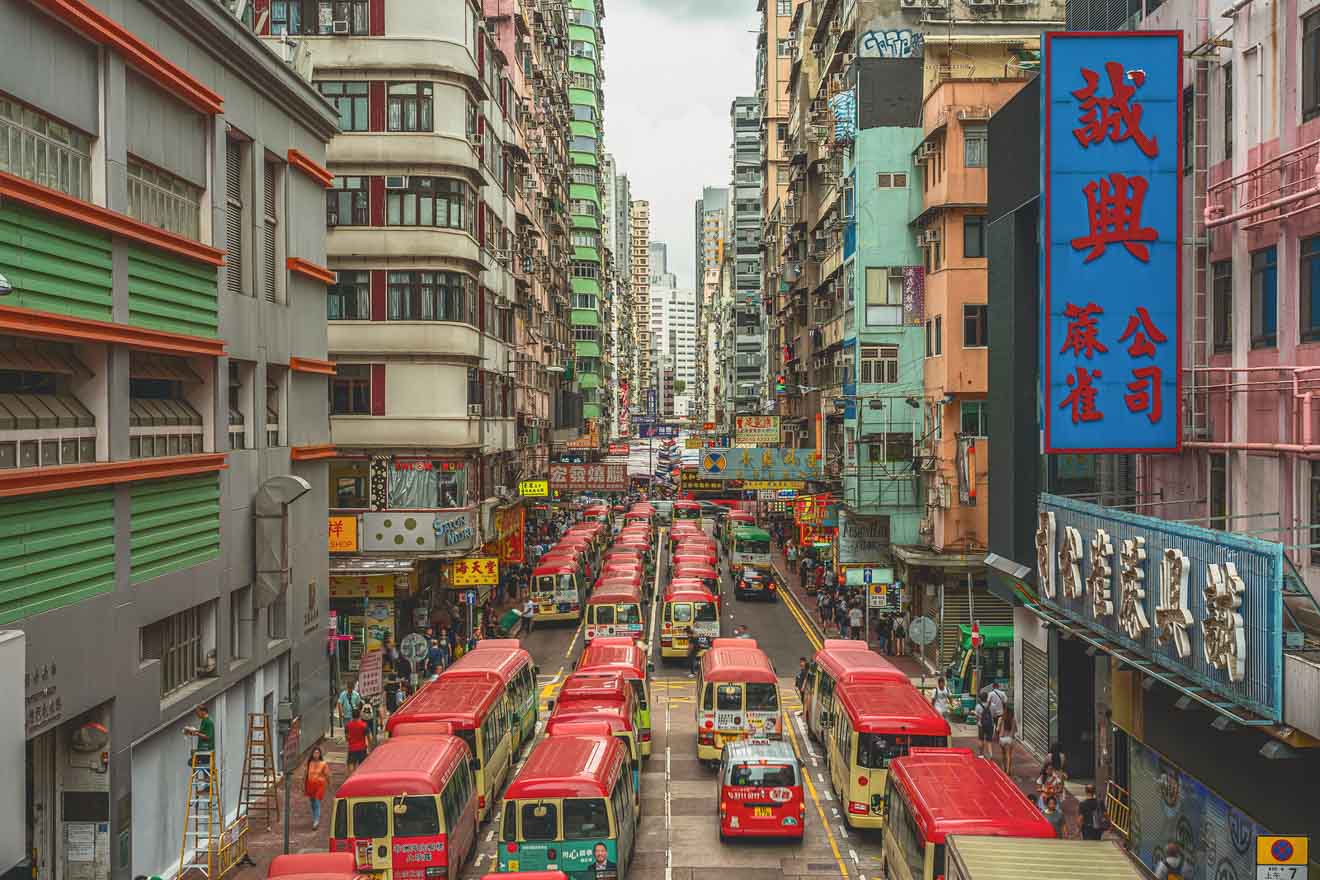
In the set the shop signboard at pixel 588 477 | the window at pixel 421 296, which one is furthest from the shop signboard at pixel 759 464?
the window at pixel 421 296

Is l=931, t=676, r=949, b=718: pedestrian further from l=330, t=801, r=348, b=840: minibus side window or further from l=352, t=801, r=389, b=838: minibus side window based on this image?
l=330, t=801, r=348, b=840: minibus side window

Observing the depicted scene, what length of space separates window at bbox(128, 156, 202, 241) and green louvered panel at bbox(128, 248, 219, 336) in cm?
71

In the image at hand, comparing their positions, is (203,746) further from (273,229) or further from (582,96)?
(582,96)

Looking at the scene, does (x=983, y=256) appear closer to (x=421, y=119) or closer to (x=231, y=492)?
(x=421, y=119)

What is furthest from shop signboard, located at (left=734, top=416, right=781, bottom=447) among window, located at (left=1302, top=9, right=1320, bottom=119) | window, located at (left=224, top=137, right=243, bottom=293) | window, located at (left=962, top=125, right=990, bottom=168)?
window, located at (left=1302, top=9, right=1320, bottom=119)

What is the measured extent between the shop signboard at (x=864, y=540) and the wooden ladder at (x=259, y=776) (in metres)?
24.6

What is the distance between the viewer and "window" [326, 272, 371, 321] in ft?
137

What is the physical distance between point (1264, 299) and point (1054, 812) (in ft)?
30.9

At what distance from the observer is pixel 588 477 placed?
207ft

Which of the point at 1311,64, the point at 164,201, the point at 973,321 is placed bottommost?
the point at 973,321

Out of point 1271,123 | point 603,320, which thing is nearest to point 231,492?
point 1271,123

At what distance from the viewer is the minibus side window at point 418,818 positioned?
1977cm

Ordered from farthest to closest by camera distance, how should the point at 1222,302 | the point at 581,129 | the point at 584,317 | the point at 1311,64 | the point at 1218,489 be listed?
the point at 581,129
the point at 584,317
the point at 1218,489
the point at 1222,302
the point at 1311,64

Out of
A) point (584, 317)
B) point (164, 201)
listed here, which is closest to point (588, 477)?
point (164, 201)
